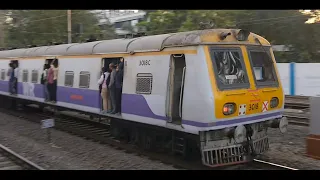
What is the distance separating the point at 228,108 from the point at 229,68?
3.01 feet

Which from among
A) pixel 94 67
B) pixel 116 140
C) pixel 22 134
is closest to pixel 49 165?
pixel 116 140

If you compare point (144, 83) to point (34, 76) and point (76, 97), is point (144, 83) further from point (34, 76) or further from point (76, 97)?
point (34, 76)

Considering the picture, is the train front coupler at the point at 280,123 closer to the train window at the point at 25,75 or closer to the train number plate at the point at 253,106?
the train number plate at the point at 253,106

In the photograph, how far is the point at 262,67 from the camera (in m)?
8.57

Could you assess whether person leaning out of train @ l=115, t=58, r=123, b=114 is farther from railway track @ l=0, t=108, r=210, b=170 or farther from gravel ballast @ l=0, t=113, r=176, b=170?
gravel ballast @ l=0, t=113, r=176, b=170

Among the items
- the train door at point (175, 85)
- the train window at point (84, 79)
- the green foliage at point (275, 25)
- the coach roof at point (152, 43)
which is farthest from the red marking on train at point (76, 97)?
the green foliage at point (275, 25)

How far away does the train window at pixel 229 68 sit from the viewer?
7.57 metres

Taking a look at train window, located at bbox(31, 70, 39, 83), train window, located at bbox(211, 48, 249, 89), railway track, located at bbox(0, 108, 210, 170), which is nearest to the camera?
train window, located at bbox(211, 48, 249, 89)

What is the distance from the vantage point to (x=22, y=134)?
12.3 meters

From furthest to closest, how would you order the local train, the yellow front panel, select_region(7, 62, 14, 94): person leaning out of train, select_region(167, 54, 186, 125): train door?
select_region(7, 62, 14, 94): person leaning out of train, select_region(167, 54, 186, 125): train door, the local train, the yellow front panel

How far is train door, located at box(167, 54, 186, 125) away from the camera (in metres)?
8.11

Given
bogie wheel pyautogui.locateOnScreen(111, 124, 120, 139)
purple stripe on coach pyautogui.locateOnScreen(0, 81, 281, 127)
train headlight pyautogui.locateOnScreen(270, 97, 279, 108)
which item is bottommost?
bogie wheel pyautogui.locateOnScreen(111, 124, 120, 139)

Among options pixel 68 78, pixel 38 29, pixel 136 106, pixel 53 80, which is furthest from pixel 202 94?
pixel 38 29

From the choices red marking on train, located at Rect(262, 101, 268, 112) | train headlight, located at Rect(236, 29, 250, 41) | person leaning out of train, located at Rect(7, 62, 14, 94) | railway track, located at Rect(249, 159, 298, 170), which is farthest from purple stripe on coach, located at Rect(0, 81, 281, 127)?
person leaning out of train, located at Rect(7, 62, 14, 94)
